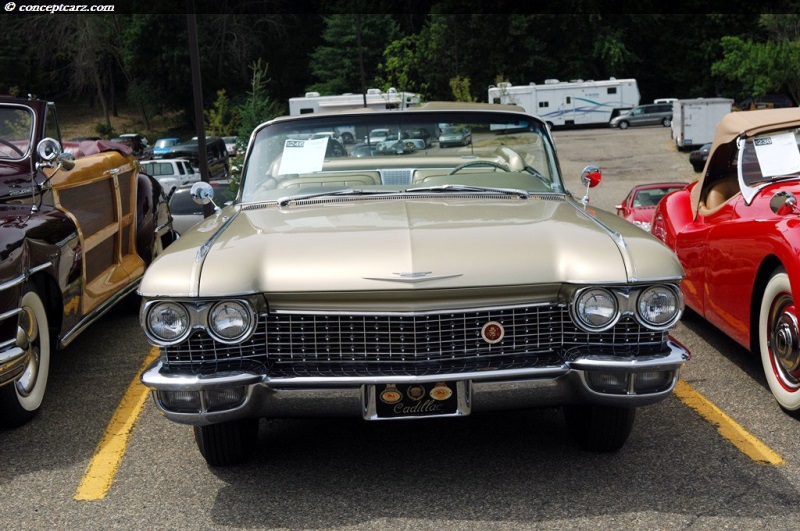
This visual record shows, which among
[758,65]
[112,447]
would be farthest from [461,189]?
[758,65]

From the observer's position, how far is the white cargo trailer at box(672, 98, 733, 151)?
1490 inches

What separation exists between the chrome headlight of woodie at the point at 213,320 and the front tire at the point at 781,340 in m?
2.89

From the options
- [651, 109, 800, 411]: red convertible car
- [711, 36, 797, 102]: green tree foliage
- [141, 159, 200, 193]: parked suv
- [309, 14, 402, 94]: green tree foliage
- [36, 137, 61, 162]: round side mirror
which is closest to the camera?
[651, 109, 800, 411]: red convertible car

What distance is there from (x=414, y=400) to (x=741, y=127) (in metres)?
3.81

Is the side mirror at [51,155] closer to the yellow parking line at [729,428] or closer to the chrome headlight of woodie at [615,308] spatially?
the chrome headlight of woodie at [615,308]

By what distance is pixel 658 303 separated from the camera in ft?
13.1

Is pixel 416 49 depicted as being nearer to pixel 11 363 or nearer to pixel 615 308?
pixel 11 363

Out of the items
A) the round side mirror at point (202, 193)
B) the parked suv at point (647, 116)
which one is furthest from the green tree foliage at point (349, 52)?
the round side mirror at point (202, 193)

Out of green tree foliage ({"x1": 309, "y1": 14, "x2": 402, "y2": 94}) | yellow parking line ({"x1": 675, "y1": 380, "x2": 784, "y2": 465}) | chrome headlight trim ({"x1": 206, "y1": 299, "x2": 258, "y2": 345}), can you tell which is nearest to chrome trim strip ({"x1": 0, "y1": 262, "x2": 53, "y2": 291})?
chrome headlight trim ({"x1": 206, "y1": 299, "x2": 258, "y2": 345})

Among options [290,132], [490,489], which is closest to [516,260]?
[490,489]

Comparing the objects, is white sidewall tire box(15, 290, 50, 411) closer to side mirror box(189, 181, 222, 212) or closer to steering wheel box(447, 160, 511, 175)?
side mirror box(189, 181, 222, 212)

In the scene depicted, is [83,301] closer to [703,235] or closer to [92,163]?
[92,163]

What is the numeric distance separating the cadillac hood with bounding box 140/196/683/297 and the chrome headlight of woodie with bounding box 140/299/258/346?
60 millimetres

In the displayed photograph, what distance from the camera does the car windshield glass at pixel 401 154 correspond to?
17.6 feet
